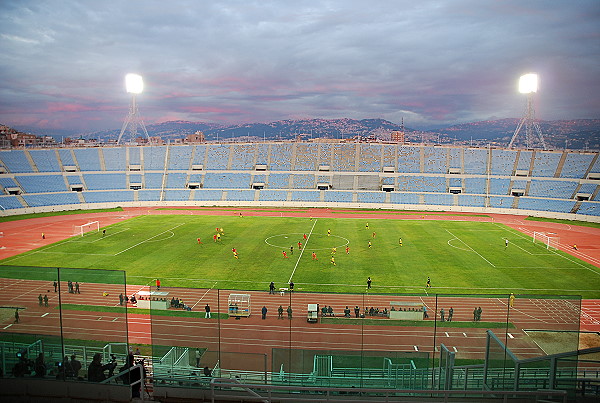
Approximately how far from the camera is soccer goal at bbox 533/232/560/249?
39.8 meters

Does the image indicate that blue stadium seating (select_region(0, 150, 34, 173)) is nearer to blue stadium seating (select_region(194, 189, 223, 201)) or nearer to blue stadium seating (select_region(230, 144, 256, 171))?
blue stadium seating (select_region(194, 189, 223, 201))

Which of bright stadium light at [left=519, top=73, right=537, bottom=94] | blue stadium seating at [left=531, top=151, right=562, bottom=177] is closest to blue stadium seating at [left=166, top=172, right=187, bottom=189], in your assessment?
blue stadium seating at [left=531, top=151, right=562, bottom=177]

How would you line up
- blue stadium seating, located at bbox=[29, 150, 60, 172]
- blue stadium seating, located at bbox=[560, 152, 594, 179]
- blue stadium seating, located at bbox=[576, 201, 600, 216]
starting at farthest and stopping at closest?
blue stadium seating, located at bbox=[29, 150, 60, 172], blue stadium seating, located at bbox=[560, 152, 594, 179], blue stadium seating, located at bbox=[576, 201, 600, 216]

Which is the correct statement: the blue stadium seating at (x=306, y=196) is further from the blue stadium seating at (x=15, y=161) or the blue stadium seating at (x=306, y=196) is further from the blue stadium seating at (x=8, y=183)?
the blue stadium seating at (x=15, y=161)

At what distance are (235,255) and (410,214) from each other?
31912 mm

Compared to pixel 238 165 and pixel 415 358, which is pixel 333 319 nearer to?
pixel 415 358

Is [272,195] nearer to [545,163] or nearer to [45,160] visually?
[45,160]

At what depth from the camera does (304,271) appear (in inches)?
1205

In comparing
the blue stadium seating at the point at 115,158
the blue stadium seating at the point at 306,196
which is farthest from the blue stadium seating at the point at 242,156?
the blue stadium seating at the point at 115,158

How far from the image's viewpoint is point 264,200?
66562mm

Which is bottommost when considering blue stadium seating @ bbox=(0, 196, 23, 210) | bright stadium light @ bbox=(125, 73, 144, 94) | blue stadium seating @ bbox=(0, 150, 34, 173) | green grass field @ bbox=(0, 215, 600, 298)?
green grass field @ bbox=(0, 215, 600, 298)

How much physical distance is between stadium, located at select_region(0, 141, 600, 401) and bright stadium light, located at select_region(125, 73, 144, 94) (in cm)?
1017

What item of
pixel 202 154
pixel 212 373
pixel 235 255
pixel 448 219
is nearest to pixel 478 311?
pixel 212 373

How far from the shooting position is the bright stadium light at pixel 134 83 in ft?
233
